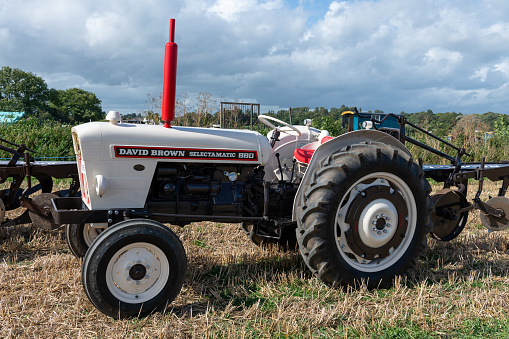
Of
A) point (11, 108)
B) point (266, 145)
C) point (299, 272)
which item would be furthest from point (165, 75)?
point (11, 108)

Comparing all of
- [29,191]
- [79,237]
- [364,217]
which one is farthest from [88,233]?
[364,217]

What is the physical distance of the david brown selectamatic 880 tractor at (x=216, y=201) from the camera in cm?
303

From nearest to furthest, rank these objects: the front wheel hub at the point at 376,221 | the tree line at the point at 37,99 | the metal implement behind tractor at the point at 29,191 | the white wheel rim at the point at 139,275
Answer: the white wheel rim at the point at 139,275 < the front wheel hub at the point at 376,221 < the metal implement behind tractor at the point at 29,191 < the tree line at the point at 37,99

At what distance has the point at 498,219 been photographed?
4.99 metres

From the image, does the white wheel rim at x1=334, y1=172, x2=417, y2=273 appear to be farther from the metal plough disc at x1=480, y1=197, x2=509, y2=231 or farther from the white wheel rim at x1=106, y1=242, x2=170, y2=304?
the metal plough disc at x1=480, y1=197, x2=509, y2=231

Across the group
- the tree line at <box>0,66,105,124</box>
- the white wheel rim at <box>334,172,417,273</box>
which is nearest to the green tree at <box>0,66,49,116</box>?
the tree line at <box>0,66,105,124</box>

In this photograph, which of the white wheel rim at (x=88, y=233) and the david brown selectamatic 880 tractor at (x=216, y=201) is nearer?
the david brown selectamatic 880 tractor at (x=216, y=201)

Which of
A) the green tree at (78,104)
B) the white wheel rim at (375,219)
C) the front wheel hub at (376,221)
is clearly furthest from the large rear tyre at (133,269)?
the green tree at (78,104)

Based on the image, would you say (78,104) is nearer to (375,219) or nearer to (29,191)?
(29,191)

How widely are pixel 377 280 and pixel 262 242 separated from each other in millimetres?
1533

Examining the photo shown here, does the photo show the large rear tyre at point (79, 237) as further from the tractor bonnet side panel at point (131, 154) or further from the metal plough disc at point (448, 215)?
the metal plough disc at point (448, 215)

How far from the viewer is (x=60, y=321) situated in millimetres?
2969

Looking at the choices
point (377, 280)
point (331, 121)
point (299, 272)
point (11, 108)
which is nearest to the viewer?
point (377, 280)

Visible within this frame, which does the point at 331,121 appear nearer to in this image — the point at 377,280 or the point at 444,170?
the point at 444,170
